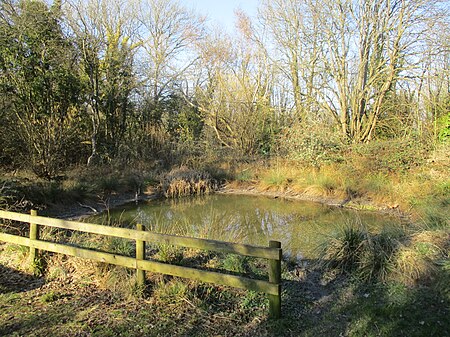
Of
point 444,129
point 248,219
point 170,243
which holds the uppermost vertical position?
point 444,129

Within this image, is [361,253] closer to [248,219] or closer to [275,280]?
[275,280]

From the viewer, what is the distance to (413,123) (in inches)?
535

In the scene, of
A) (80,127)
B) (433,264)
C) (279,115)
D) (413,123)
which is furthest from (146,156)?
(433,264)

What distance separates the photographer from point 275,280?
3906 millimetres

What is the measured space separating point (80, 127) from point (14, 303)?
11.8m

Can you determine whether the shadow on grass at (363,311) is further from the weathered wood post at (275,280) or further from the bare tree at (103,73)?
the bare tree at (103,73)

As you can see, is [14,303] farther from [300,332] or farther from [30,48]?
[30,48]

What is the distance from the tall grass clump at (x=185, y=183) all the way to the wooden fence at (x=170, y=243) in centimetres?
911

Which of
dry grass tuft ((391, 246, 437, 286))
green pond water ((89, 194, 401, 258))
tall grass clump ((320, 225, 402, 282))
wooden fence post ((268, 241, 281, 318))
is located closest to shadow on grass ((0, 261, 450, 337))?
wooden fence post ((268, 241, 281, 318))

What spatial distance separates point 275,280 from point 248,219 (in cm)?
685

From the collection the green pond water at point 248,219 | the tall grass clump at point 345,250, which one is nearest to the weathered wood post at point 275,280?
the tall grass clump at point 345,250

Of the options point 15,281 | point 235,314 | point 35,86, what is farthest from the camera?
point 35,86

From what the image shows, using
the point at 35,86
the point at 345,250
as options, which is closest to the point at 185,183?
the point at 35,86

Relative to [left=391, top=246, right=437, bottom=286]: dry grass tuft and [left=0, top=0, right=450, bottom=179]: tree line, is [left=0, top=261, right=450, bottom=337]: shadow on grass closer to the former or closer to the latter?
[left=391, top=246, right=437, bottom=286]: dry grass tuft
